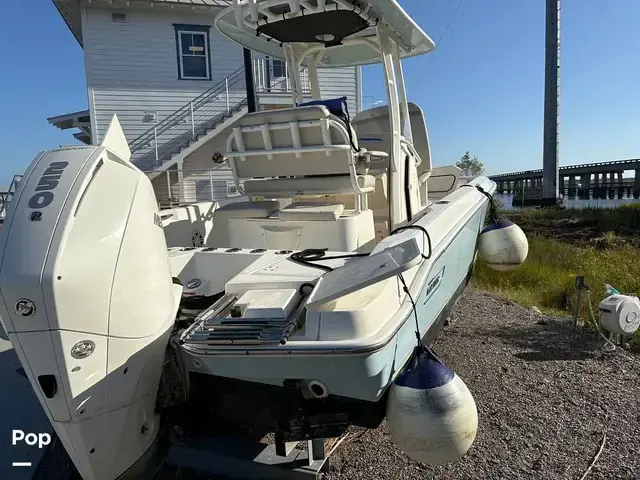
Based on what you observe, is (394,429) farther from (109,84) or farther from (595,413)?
(109,84)

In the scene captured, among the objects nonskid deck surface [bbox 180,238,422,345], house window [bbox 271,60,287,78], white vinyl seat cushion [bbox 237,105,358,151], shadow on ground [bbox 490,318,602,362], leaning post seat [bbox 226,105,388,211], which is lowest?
shadow on ground [bbox 490,318,602,362]

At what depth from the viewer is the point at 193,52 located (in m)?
14.8

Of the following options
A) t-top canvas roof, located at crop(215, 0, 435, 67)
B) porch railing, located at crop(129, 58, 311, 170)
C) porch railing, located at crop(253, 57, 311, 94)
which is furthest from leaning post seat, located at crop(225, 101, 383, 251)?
porch railing, located at crop(253, 57, 311, 94)

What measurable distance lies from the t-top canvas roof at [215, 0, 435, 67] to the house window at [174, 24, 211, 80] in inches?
407

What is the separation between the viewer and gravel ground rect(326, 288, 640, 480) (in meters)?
2.88

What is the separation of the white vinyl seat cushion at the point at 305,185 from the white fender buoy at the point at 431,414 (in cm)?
188

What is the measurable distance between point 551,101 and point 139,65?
18.3 metres

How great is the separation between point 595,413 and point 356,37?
3761 millimetres

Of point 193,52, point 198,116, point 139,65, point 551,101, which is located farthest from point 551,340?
point 551,101

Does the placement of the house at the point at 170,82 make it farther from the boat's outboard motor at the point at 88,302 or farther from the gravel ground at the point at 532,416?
the boat's outboard motor at the point at 88,302

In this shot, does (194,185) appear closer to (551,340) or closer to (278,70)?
(278,70)

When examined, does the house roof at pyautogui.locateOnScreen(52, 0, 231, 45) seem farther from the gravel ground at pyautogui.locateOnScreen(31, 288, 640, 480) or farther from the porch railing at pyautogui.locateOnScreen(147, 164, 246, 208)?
the gravel ground at pyautogui.locateOnScreen(31, 288, 640, 480)

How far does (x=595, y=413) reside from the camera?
11.4 ft

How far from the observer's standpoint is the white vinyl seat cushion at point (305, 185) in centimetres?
376
